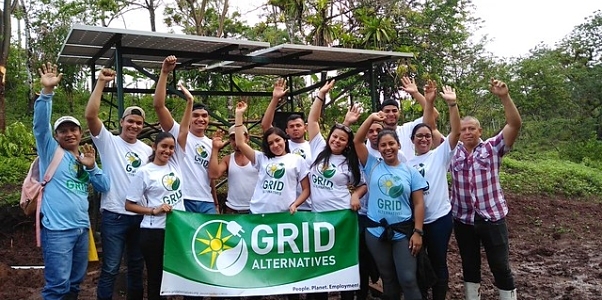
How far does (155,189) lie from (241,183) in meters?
0.85

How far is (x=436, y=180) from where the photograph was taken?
13.2 ft

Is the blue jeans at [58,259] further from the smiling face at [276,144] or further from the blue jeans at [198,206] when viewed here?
the smiling face at [276,144]

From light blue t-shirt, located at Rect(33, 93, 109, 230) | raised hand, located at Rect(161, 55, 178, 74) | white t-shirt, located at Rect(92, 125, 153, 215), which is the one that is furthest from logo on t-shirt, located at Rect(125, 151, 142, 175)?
raised hand, located at Rect(161, 55, 178, 74)

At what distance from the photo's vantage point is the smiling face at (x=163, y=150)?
3857 mm

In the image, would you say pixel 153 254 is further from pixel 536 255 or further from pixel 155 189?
pixel 536 255

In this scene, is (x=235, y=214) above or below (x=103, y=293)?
above

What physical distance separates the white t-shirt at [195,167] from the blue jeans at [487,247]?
2.17 metres

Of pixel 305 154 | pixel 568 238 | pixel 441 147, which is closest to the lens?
pixel 441 147

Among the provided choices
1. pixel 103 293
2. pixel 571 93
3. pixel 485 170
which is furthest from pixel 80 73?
pixel 571 93

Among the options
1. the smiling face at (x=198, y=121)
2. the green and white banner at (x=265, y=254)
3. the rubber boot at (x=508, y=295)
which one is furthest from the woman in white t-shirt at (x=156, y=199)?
the rubber boot at (x=508, y=295)

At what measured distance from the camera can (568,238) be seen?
910 cm

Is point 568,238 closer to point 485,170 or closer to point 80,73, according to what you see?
point 485,170

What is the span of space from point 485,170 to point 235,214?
207cm

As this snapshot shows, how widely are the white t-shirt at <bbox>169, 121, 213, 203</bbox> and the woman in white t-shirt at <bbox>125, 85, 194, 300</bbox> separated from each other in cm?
31
